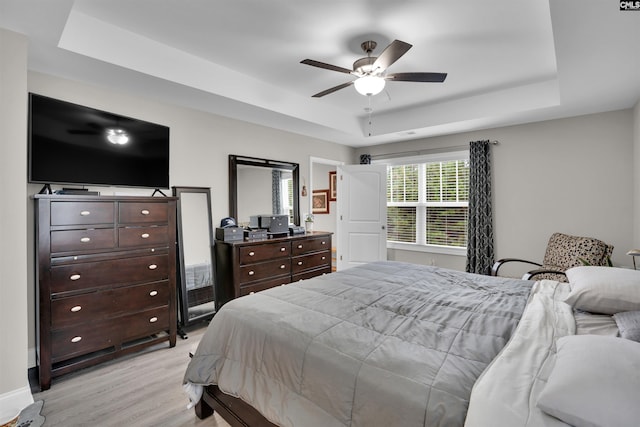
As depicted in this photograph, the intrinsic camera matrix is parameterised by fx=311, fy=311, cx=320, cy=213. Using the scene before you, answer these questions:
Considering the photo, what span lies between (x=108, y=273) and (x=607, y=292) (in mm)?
3400

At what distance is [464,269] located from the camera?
4.86 meters

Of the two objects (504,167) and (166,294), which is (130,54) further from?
(504,167)

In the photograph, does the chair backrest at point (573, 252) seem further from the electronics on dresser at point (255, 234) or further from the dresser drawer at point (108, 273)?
the dresser drawer at point (108, 273)

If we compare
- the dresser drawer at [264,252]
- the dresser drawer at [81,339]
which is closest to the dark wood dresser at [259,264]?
the dresser drawer at [264,252]

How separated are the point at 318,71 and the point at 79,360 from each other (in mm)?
3408

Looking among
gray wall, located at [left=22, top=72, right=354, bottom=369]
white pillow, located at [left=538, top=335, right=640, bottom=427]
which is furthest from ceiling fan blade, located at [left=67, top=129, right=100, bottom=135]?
white pillow, located at [left=538, top=335, right=640, bottom=427]

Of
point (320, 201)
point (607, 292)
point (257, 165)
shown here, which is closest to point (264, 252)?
point (257, 165)

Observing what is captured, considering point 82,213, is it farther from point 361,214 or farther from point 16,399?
point 361,214

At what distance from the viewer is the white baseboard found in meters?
2.03

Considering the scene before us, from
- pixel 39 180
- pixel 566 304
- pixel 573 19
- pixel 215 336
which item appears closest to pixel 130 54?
pixel 39 180

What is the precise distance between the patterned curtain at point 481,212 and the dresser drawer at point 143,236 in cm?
413

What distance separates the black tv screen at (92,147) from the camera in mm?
2443

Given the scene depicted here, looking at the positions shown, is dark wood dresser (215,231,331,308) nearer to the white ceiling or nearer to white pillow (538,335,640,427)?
the white ceiling

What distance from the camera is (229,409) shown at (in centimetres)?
175
